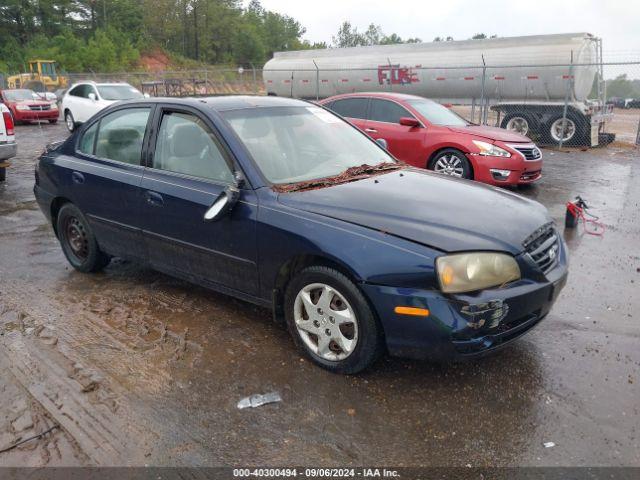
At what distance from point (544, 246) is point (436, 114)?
6360mm

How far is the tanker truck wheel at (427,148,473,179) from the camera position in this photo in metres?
8.64

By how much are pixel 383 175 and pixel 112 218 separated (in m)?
2.29

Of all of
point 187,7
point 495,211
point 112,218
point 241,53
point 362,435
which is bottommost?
point 362,435

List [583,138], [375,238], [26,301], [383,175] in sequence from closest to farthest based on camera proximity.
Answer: [375,238], [383,175], [26,301], [583,138]

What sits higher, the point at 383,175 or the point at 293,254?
the point at 383,175

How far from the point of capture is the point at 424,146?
8836mm

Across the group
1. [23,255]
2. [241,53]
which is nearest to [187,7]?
[241,53]

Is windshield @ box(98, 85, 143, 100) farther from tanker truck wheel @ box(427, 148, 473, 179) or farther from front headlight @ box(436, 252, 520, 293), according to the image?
front headlight @ box(436, 252, 520, 293)

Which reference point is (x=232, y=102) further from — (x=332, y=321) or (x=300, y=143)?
(x=332, y=321)

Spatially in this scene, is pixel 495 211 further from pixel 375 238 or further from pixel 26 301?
pixel 26 301

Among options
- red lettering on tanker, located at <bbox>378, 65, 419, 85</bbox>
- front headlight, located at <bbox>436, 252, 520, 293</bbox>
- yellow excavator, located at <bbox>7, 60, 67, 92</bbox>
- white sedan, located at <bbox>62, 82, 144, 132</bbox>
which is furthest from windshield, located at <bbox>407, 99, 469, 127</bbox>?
yellow excavator, located at <bbox>7, 60, 67, 92</bbox>

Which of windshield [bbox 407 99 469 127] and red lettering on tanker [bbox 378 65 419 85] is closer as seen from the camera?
windshield [bbox 407 99 469 127]

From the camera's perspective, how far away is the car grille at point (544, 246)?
10.5 feet

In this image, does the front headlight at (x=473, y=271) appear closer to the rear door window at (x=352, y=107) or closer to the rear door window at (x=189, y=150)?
the rear door window at (x=189, y=150)
